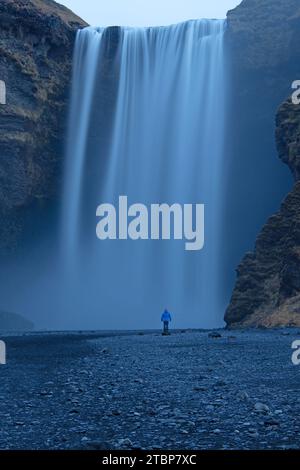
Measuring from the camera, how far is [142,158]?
185 ft

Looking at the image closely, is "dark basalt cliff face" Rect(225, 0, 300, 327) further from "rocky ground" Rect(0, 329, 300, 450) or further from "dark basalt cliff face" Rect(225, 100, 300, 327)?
"rocky ground" Rect(0, 329, 300, 450)

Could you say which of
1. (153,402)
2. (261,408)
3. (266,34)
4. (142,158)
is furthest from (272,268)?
(266,34)

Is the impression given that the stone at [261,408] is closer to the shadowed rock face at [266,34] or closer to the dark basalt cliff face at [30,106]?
the dark basalt cliff face at [30,106]

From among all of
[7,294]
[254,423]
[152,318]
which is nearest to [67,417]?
[254,423]

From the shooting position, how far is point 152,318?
187 ft

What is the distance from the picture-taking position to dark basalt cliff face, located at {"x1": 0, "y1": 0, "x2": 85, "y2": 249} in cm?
5222

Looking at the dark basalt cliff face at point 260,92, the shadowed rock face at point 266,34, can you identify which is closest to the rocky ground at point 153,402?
the dark basalt cliff face at point 260,92

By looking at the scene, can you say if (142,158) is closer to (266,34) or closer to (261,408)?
(266,34)

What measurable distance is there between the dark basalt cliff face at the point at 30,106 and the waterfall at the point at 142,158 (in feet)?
5.15

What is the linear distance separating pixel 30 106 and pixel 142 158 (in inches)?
440

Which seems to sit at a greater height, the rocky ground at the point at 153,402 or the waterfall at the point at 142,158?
the waterfall at the point at 142,158

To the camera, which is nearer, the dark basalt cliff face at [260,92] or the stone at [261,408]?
the stone at [261,408]

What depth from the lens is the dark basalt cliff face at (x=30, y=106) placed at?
5222 cm

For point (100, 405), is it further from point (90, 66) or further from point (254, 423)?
point (90, 66)
